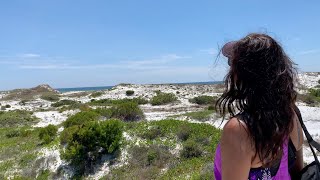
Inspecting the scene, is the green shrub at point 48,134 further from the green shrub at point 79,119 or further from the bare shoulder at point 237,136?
the bare shoulder at point 237,136

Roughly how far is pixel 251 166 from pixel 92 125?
10.6m

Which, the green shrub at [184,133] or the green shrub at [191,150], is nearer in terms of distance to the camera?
the green shrub at [191,150]

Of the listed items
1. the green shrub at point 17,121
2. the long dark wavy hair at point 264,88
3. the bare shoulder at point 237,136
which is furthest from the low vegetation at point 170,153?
the green shrub at point 17,121

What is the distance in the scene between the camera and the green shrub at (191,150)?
11.0 meters

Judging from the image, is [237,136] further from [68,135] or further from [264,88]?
[68,135]

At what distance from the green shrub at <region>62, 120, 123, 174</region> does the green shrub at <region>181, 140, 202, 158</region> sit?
2.47 m

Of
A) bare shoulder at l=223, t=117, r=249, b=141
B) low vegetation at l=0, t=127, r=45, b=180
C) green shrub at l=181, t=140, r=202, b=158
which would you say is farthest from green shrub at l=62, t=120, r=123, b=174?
bare shoulder at l=223, t=117, r=249, b=141

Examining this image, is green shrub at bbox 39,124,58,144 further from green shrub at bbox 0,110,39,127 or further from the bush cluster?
green shrub at bbox 0,110,39,127

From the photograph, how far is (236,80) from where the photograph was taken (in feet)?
6.60

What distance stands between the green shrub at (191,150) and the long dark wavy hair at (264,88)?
9070 millimetres

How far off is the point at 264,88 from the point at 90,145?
10416 millimetres

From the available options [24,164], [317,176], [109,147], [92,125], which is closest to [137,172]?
[109,147]

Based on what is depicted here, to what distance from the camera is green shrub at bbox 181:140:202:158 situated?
1097cm

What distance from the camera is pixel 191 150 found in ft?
36.1
